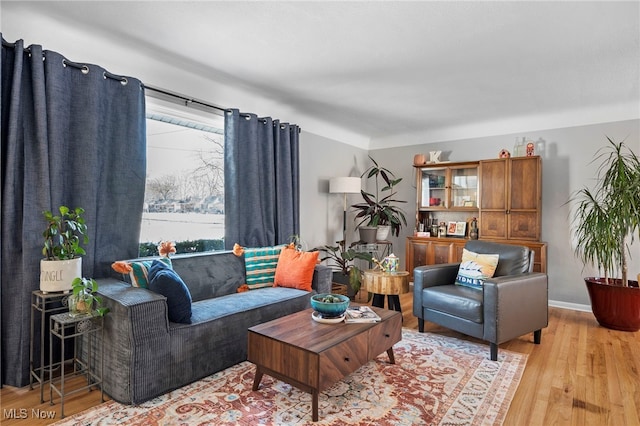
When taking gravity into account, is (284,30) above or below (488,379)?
above

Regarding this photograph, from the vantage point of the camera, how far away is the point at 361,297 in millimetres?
4605

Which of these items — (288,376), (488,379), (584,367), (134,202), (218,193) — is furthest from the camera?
(218,193)

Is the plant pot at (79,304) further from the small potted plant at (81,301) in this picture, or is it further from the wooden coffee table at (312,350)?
the wooden coffee table at (312,350)

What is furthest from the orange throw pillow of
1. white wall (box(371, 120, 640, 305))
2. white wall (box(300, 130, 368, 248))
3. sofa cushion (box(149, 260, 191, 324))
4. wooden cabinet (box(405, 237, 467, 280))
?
white wall (box(371, 120, 640, 305))

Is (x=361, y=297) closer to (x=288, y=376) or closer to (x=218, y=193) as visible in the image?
(x=218, y=193)

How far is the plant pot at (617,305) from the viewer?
338 centimetres

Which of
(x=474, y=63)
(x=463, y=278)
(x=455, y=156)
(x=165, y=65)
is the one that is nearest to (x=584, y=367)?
(x=463, y=278)

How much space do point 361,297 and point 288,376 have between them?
273 centimetres

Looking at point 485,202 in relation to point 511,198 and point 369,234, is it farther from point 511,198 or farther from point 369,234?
point 369,234

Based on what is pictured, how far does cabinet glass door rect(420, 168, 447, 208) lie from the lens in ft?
16.6

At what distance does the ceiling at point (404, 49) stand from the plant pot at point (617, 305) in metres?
2.01

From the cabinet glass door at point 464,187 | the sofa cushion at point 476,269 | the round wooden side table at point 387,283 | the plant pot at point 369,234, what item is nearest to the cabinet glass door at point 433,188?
the cabinet glass door at point 464,187

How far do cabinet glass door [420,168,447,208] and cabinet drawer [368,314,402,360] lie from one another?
289cm

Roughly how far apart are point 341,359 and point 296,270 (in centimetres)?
140
